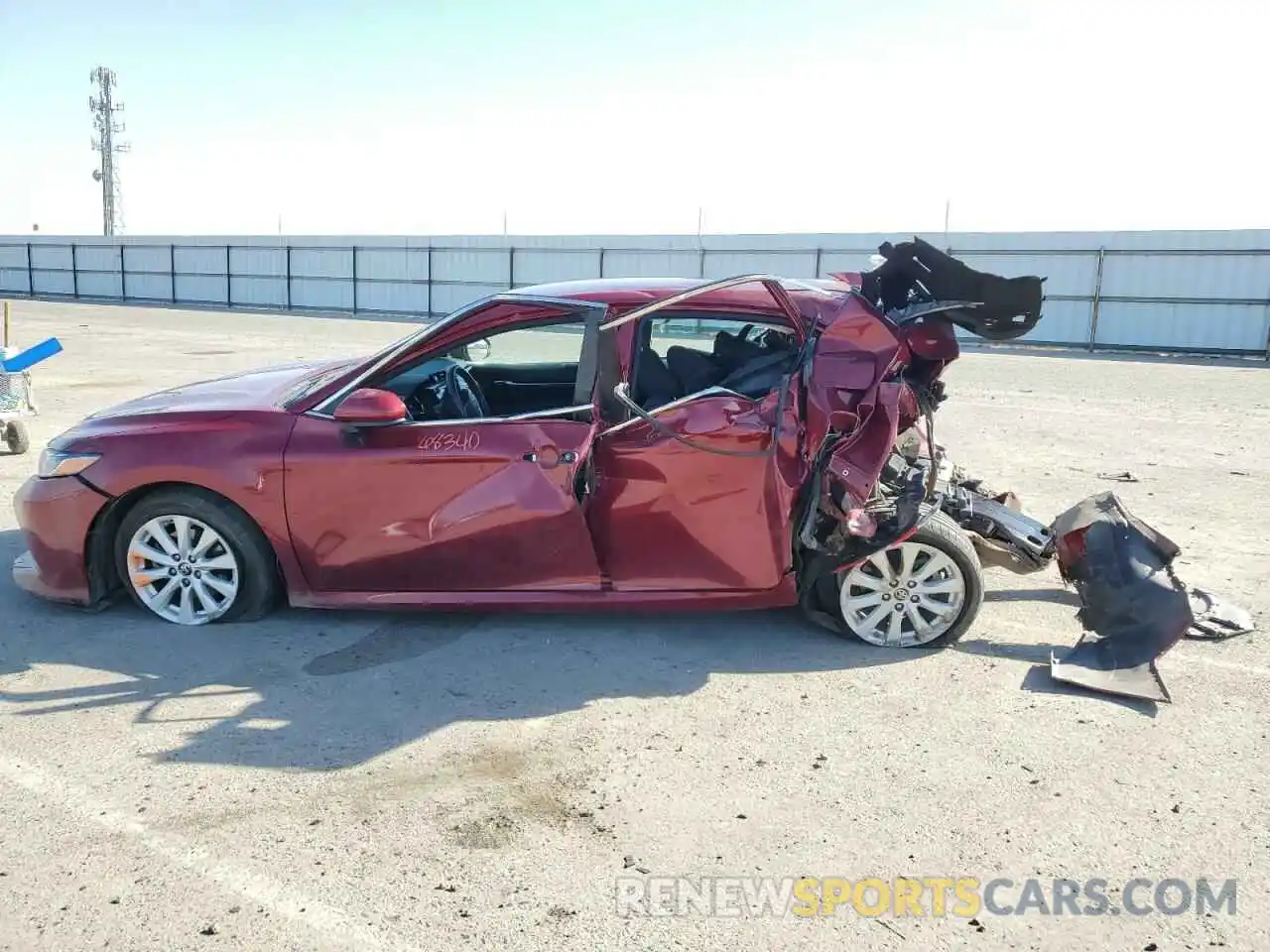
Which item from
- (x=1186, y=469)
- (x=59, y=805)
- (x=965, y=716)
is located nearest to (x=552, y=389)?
(x=965, y=716)

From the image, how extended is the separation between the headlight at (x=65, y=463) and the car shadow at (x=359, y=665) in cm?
71

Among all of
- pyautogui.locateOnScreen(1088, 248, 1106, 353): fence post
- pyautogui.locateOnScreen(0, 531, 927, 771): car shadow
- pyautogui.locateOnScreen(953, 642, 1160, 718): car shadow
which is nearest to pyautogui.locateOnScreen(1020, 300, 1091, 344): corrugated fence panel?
pyautogui.locateOnScreen(1088, 248, 1106, 353): fence post

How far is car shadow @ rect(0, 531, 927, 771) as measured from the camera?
400 cm

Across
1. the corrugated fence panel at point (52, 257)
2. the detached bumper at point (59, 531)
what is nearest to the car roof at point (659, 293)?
the detached bumper at point (59, 531)

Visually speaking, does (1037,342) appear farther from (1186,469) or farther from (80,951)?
(80,951)

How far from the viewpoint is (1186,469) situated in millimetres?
8789

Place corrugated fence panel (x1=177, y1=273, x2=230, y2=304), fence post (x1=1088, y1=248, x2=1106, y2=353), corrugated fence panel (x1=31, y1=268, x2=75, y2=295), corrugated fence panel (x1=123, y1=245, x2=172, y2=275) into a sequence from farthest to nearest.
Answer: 1. corrugated fence panel (x1=31, y1=268, x2=75, y2=295)
2. corrugated fence panel (x1=123, y1=245, x2=172, y2=275)
3. corrugated fence panel (x1=177, y1=273, x2=230, y2=304)
4. fence post (x1=1088, y1=248, x2=1106, y2=353)

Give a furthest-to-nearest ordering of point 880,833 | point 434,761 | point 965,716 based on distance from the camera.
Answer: point 965,716 < point 434,761 < point 880,833

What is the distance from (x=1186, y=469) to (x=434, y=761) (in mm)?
7406

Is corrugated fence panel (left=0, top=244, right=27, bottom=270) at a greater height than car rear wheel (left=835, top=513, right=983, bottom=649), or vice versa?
corrugated fence panel (left=0, top=244, right=27, bottom=270)

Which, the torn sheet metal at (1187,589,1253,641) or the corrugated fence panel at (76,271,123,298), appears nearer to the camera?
the torn sheet metal at (1187,589,1253,641)

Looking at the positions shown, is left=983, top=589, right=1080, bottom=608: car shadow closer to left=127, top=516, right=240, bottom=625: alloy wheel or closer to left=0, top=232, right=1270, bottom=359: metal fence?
left=127, top=516, right=240, bottom=625: alloy wheel

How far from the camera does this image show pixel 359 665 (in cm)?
457

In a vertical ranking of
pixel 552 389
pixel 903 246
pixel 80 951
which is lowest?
pixel 80 951
